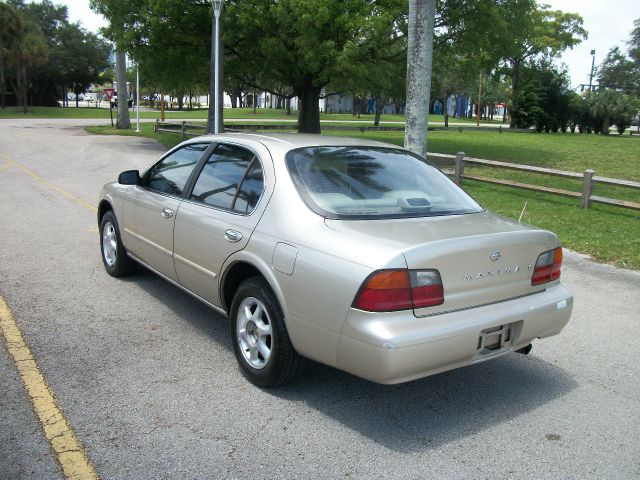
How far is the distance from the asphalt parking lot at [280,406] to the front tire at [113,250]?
226 millimetres

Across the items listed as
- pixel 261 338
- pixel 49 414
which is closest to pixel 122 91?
pixel 261 338

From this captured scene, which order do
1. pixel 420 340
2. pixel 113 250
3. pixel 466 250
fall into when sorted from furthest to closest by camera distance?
pixel 113 250 → pixel 466 250 → pixel 420 340

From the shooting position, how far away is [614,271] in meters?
7.49

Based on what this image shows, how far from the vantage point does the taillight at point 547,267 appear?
3936 millimetres

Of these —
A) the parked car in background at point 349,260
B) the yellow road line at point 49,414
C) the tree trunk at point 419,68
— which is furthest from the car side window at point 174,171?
the tree trunk at point 419,68

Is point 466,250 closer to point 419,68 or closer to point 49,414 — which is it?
point 49,414

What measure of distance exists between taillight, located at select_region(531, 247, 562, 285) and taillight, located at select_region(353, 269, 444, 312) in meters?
0.95

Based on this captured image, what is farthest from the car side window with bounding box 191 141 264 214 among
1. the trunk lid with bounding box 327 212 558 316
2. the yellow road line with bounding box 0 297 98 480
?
the yellow road line with bounding box 0 297 98 480

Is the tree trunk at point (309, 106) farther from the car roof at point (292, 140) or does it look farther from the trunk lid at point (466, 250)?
the trunk lid at point (466, 250)

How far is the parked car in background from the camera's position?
3309 mm

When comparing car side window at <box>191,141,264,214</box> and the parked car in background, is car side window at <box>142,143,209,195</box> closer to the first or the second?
the parked car in background

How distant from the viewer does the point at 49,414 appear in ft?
11.6

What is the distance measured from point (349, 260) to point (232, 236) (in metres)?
1.08

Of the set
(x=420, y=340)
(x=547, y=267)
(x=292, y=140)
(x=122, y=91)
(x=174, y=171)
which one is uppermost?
(x=122, y=91)
